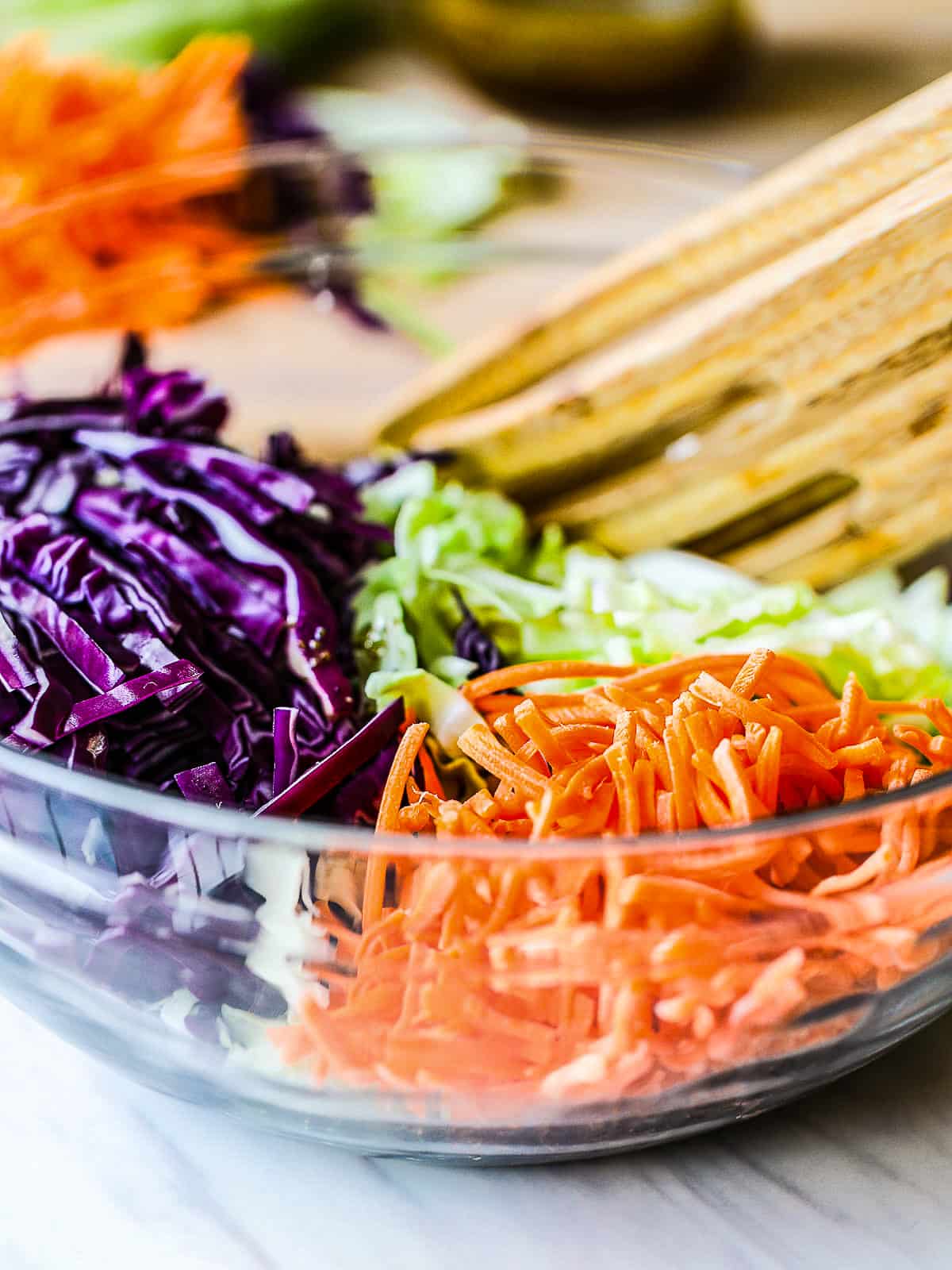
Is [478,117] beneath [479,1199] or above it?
above

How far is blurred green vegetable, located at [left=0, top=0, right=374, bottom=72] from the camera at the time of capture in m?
2.20

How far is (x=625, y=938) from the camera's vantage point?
2.38 ft

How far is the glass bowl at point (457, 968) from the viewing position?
711mm

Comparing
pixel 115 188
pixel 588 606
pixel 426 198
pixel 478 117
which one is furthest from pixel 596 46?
pixel 588 606

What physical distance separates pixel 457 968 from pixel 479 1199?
0.76 feet

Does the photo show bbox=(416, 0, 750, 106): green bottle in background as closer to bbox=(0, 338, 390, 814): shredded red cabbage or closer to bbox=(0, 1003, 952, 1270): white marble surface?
bbox=(0, 338, 390, 814): shredded red cabbage

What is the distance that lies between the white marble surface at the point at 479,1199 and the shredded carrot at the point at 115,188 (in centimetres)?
104

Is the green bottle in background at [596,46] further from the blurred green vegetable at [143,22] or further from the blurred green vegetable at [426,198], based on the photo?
the blurred green vegetable at [426,198]

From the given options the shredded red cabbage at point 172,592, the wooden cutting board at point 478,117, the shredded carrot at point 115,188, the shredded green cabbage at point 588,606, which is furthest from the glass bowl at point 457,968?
the shredded carrot at point 115,188

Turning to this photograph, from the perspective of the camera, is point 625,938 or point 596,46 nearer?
point 625,938

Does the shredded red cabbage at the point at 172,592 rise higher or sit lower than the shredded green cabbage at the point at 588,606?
higher

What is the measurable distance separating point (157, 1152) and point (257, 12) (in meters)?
2.08

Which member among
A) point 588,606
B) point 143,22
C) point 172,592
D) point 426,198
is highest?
point 143,22

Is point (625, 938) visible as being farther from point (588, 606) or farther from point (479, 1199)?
point (588, 606)
